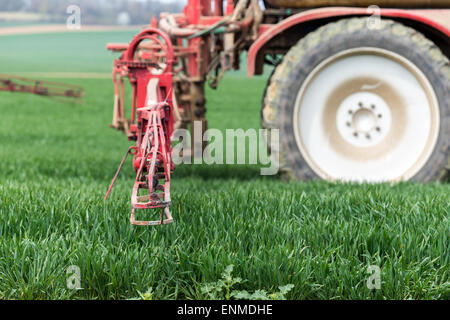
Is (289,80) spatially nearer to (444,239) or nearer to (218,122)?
(444,239)

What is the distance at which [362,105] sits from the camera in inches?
178

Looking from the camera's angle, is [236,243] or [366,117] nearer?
[236,243]

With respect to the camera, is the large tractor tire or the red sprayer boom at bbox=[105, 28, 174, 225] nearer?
the red sprayer boom at bbox=[105, 28, 174, 225]

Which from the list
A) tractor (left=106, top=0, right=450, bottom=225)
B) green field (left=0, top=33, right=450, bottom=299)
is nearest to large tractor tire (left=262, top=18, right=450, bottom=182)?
tractor (left=106, top=0, right=450, bottom=225)

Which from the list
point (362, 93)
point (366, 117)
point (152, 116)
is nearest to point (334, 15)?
point (362, 93)

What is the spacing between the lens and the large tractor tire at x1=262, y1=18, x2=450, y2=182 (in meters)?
4.45

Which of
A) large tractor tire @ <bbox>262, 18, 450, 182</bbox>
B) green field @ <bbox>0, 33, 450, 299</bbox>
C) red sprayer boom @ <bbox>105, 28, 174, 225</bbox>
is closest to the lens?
green field @ <bbox>0, 33, 450, 299</bbox>

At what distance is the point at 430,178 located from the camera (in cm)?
450

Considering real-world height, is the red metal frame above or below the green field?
above

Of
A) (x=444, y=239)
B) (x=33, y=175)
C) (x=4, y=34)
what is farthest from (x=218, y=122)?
(x=4, y=34)

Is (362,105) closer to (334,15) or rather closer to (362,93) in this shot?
(362,93)

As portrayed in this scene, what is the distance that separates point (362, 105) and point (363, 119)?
0.12 m

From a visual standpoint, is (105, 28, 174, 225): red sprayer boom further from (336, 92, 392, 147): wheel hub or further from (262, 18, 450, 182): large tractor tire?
(336, 92, 392, 147): wheel hub

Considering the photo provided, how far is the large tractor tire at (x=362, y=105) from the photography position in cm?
445
